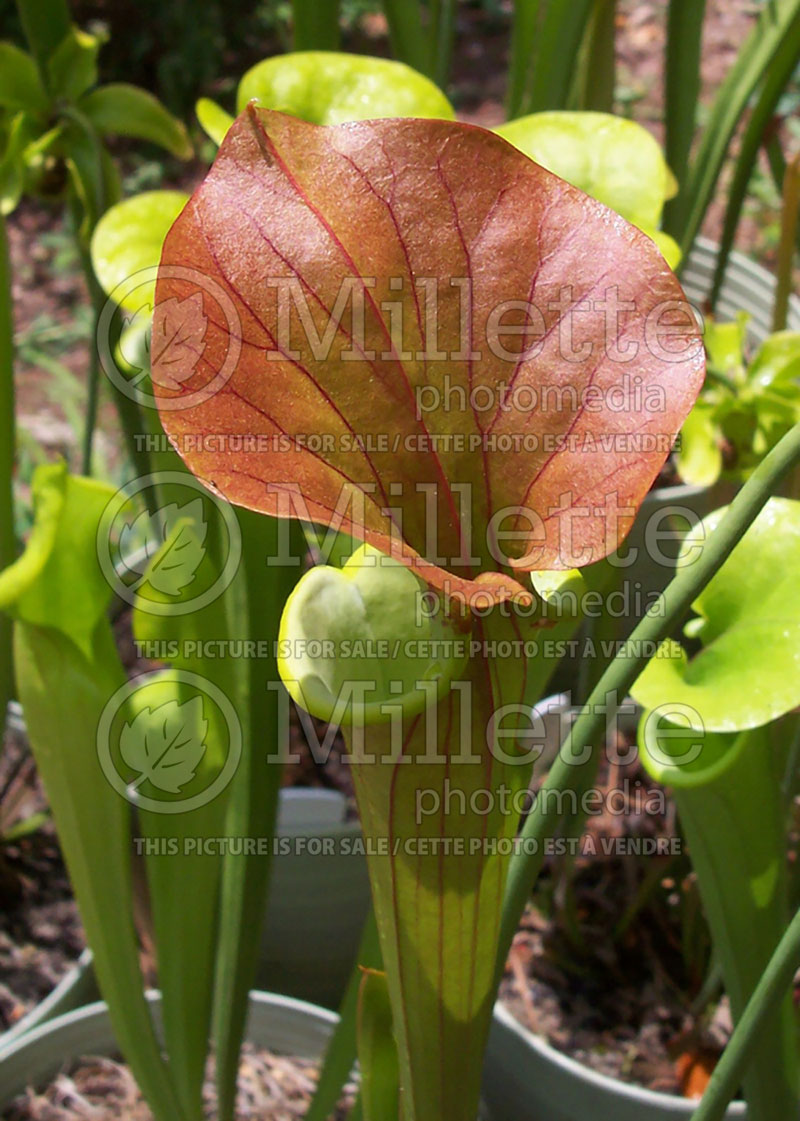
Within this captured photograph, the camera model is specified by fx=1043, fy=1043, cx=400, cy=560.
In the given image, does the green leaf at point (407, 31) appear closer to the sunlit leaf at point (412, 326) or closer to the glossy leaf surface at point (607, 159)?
the glossy leaf surface at point (607, 159)

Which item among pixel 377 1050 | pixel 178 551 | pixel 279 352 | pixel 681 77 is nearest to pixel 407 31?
pixel 681 77

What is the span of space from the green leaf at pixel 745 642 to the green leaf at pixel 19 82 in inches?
25.5

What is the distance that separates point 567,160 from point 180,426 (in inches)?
10.8

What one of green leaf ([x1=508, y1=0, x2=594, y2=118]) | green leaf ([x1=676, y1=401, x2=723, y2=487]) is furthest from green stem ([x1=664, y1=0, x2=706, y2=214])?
green leaf ([x1=676, y1=401, x2=723, y2=487])

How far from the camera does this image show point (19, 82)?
81 centimetres

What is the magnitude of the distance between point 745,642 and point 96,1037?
654mm

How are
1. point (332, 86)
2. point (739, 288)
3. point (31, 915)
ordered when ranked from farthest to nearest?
point (739, 288)
point (31, 915)
point (332, 86)

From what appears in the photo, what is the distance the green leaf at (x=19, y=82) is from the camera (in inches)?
31.2

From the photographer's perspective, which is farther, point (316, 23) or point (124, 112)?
point (124, 112)

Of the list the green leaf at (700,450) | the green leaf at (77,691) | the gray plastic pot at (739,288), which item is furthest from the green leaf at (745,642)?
the gray plastic pot at (739,288)

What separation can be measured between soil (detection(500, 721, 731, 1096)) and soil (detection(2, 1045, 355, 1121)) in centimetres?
19

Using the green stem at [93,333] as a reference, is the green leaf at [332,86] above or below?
above

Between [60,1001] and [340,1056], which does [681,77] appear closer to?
[340,1056]

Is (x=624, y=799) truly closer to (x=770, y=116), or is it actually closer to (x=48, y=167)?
(x=770, y=116)
